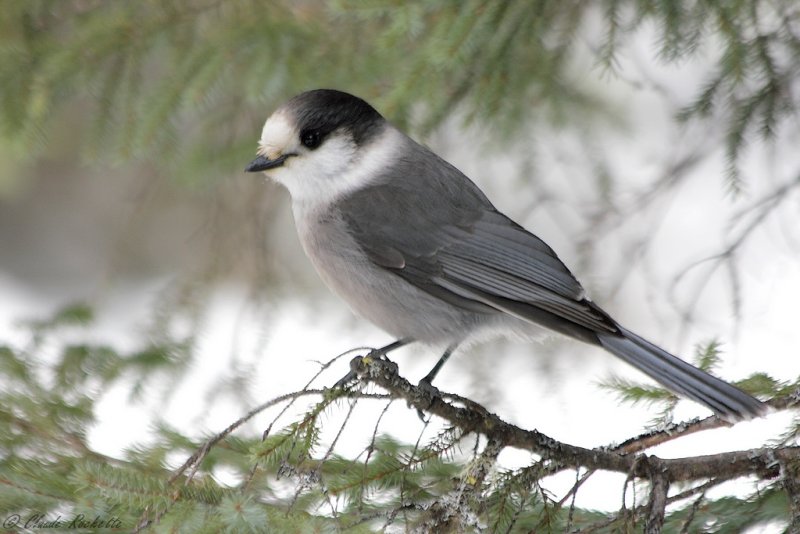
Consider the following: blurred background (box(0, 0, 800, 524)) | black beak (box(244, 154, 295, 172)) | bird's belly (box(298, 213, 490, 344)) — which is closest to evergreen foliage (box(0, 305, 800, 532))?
blurred background (box(0, 0, 800, 524))

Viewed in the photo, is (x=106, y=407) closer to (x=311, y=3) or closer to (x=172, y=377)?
(x=172, y=377)

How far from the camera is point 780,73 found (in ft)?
11.1

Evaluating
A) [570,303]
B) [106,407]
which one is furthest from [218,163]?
[570,303]

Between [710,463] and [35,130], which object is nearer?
[710,463]

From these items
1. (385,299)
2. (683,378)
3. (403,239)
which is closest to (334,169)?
(403,239)

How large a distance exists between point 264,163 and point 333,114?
0.31m

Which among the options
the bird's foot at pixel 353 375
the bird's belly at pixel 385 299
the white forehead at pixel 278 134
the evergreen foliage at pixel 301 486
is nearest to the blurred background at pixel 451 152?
the evergreen foliage at pixel 301 486

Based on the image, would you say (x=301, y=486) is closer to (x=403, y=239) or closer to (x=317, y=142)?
(x=403, y=239)

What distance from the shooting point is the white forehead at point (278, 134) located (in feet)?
10.6

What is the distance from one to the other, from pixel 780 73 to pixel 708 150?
0.71m

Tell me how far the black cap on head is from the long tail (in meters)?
1.19

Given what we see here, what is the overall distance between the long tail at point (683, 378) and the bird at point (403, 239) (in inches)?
6.9

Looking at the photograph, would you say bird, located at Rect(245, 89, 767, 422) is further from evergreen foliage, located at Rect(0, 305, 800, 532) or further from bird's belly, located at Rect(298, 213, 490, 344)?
evergreen foliage, located at Rect(0, 305, 800, 532)

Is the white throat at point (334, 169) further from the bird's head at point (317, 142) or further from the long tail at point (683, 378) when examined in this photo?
the long tail at point (683, 378)
